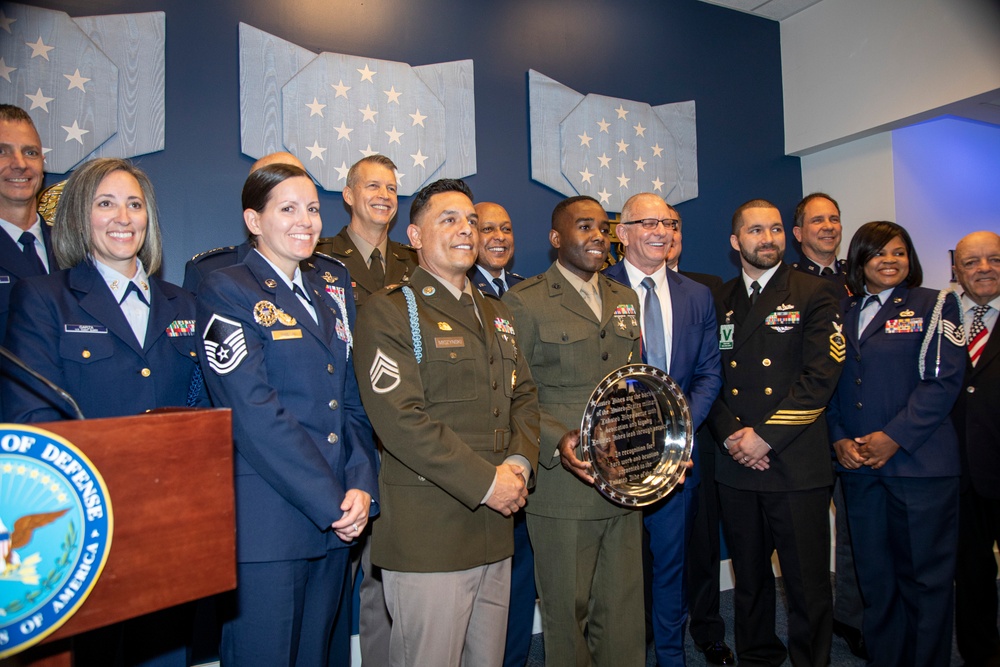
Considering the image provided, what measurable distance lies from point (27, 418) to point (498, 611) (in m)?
1.51

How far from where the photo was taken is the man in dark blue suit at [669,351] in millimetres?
2986

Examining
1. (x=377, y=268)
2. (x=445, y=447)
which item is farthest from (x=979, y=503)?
(x=377, y=268)

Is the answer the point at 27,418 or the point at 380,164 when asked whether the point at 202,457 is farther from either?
the point at 380,164

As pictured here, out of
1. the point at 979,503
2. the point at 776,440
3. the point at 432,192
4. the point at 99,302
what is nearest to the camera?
the point at 99,302

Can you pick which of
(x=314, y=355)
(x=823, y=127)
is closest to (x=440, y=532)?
(x=314, y=355)

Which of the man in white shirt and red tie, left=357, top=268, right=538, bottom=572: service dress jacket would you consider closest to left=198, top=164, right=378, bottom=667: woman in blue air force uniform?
left=357, top=268, right=538, bottom=572: service dress jacket

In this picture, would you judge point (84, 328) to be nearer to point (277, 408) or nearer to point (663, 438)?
point (277, 408)

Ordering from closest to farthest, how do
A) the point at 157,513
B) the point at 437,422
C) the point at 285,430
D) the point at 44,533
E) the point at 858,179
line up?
1. the point at 44,533
2. the point at 157,513
3. the point at 285,430
4. the point at 437,422
5. the point at 858,179

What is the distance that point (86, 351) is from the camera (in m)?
1.95

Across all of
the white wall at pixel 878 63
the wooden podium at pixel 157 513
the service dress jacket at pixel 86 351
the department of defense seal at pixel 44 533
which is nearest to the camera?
the department of defense seal at pixel 44 533

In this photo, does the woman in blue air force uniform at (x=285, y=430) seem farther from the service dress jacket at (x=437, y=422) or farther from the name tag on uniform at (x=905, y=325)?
the name tag on uniform at (x=905, y=325)

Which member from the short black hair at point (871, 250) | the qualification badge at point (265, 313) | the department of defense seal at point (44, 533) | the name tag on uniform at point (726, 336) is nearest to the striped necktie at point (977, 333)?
the short black hair at point (871, 250)

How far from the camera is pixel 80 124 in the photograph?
320 cm

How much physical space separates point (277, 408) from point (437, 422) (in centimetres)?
49
